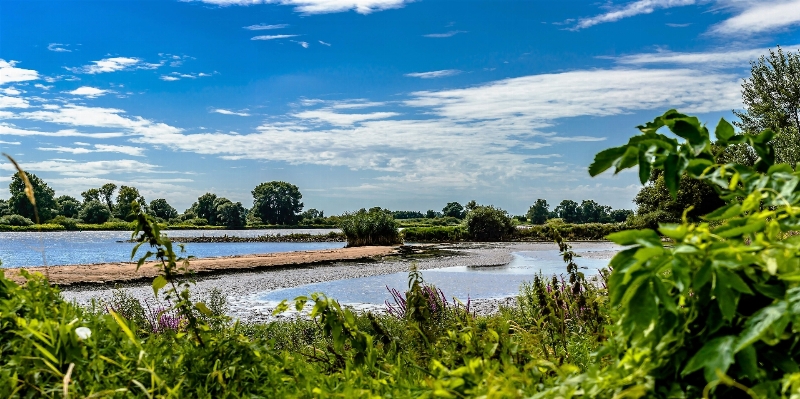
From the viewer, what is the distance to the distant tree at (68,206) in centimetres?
8662

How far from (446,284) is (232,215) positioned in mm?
83482

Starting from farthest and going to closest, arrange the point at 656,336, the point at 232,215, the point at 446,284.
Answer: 1. the point at 232,215
2. the point at 446,284
3. the point at 656,336

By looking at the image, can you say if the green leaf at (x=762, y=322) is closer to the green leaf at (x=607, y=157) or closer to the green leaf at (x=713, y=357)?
the green leaf at (x=713, y=357)

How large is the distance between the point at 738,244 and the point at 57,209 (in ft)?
313

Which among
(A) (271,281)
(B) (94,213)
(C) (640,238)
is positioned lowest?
(A) (271,281)

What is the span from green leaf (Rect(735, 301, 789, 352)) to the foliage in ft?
131

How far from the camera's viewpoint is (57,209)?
274 feet

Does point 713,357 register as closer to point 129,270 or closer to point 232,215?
point 129,270

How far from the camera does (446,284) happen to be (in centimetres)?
1731

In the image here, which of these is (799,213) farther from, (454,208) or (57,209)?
(57,209)

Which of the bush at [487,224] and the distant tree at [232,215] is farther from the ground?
the distant tree at [232,215]

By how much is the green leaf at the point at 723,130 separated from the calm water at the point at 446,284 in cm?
1122

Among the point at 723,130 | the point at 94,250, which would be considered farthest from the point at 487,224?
the point at 723,130

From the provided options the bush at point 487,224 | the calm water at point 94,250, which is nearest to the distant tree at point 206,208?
the calm water at point 94,250
